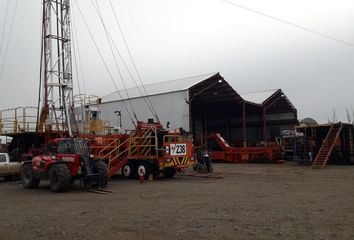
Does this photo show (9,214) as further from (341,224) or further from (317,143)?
(317,143)

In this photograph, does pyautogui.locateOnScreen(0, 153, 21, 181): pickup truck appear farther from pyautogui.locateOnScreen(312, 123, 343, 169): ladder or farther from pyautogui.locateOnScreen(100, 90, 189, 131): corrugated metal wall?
pyautogui.locateOnScreen(312, 123, 343, 169): ladder

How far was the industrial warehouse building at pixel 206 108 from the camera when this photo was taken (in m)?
37.3

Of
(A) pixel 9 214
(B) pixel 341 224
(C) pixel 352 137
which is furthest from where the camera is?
(C) pixel 352 137

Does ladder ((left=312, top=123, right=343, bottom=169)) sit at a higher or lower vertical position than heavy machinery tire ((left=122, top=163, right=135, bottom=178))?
higher

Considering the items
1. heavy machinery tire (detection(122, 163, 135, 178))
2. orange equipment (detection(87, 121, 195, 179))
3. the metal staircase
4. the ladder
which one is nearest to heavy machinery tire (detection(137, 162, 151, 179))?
orange equipment (detection(87, 121, 195, 179))

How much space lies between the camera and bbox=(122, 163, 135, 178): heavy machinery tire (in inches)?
890

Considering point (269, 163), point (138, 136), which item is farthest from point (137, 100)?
point (138, 136)

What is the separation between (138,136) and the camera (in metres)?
22.4

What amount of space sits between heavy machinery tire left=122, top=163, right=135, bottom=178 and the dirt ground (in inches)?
189

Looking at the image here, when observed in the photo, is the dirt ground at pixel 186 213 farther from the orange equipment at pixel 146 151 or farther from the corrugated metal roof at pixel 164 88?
the corrugated metal roof at pixel 164 88

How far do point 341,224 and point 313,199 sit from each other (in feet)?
13.2

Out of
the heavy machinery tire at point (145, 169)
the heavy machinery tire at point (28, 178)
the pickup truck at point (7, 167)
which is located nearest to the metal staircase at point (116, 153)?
the heavy machinery tire at point (145, 169)

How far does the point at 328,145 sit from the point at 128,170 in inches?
573

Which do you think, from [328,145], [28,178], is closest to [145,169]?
[28,178]
